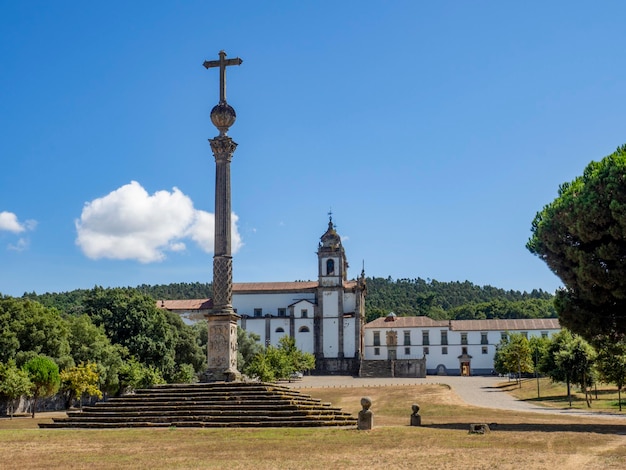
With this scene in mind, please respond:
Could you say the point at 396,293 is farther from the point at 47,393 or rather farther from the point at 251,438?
the point at 251,438

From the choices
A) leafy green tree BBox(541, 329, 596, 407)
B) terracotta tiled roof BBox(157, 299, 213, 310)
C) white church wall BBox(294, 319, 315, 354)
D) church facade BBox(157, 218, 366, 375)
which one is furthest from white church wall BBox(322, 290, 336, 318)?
leafy green tree BBox(541, 329, 596, 407)

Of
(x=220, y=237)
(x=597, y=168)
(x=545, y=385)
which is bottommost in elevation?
(x=545, y=385)

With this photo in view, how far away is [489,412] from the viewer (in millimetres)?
34562

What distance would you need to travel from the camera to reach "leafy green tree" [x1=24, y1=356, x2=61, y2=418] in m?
37.5

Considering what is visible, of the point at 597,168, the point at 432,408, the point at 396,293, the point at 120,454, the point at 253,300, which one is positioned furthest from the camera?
the point at 396,293

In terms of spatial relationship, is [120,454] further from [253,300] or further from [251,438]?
[253,300]

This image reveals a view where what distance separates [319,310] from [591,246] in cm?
6746

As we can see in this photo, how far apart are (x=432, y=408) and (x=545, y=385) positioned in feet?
85.0

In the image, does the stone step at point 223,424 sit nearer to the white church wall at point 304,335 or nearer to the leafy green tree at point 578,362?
the leafy green tree at point 578,362

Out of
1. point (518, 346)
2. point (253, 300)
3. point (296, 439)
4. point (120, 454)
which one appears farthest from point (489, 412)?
point (253, 300)

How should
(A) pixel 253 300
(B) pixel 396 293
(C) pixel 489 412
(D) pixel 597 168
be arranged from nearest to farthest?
1. (D) pixel 597 168
2. (C) pixel 489 412
3. (A) pixel 253 300
4. (B) pixel 396 293

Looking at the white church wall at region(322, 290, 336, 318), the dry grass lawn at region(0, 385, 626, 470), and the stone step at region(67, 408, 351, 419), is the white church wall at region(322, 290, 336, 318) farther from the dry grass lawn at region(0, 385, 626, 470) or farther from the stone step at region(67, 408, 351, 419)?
the dry grass lawn at region(0, 385, 626, 470)

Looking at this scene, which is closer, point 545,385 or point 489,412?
point 489,412

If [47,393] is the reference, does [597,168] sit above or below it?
above
